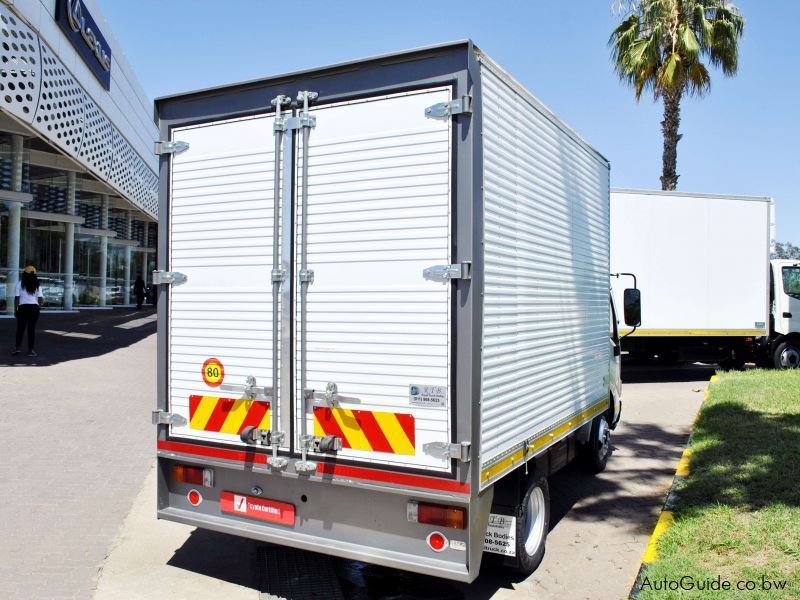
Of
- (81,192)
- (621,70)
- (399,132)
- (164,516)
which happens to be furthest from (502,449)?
(81,192)

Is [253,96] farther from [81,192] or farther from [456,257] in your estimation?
→ [81,192]

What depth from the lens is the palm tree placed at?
18531 mm

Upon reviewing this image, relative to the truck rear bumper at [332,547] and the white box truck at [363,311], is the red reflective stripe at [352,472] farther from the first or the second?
the truck rear bumper at [332,547]

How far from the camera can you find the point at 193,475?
4477 mm

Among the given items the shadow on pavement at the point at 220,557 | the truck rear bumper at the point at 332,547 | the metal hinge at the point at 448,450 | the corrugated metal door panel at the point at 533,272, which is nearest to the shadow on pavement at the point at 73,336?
the shadow on pavement at the point at 220,557

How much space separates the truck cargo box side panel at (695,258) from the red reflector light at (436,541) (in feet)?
35.5

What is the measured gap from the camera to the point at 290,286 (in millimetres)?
4039

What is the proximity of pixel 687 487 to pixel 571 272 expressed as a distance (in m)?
2.22

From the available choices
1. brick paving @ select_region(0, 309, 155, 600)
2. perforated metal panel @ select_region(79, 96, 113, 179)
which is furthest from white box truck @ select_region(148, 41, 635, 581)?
perforated metal panel @ select_region(79, 96, 113, 179)

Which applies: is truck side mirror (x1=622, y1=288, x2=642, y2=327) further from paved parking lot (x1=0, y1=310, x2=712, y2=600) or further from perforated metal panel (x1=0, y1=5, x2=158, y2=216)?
perforated metal panel (x1=0, y1=5, x2=158, y2=216)

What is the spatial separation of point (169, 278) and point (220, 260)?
0.46m

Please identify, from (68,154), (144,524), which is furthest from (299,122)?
(68,154)

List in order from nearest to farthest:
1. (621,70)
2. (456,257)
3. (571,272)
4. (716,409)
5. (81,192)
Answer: (456,257), (571,272), (716,409), (621,70), (81,192)

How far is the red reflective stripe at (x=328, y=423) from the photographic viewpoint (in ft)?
12.8
